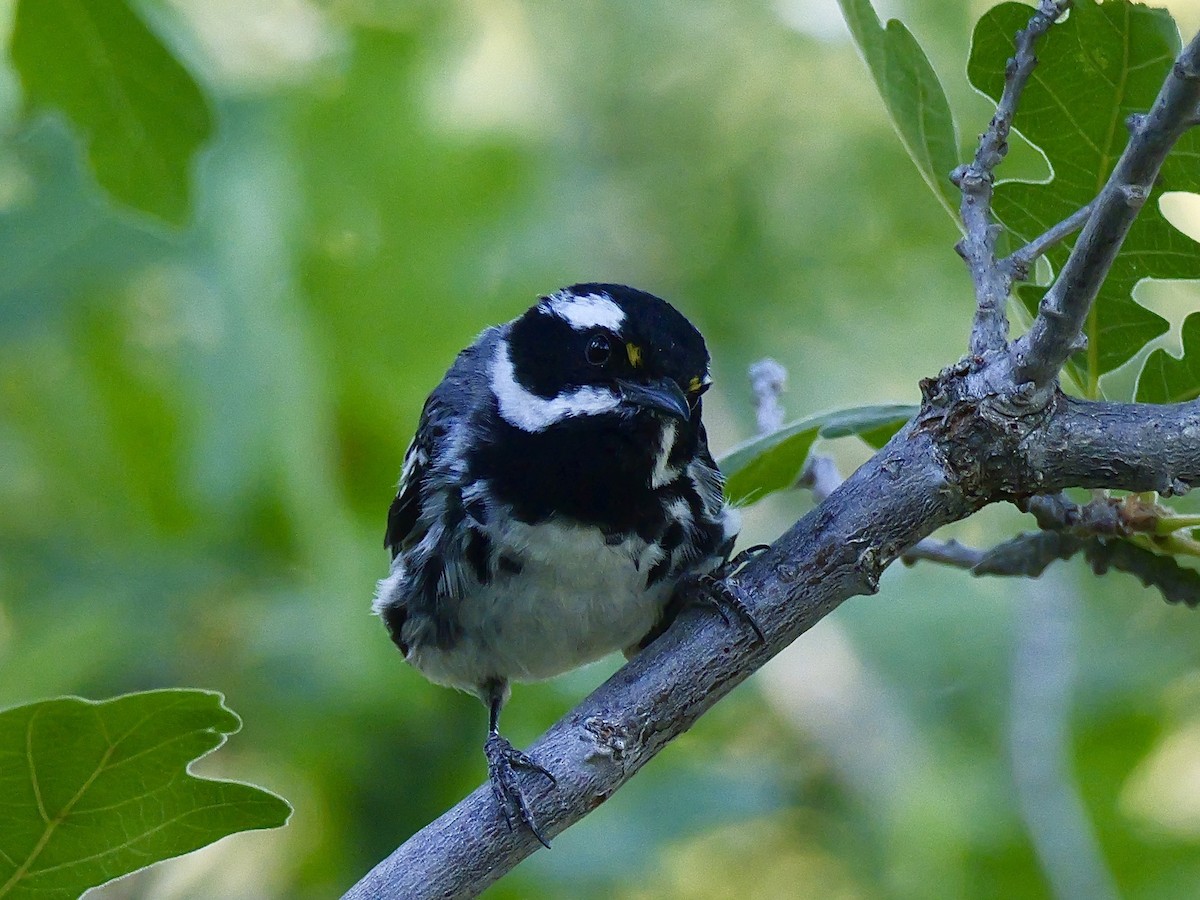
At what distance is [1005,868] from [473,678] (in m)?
2.10

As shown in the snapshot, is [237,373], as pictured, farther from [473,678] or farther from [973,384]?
[973,384]

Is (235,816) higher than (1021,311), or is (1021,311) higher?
(1021,311)

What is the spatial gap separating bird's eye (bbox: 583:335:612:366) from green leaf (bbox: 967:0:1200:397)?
1.00 meters

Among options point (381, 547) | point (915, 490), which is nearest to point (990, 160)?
point (915, 490)

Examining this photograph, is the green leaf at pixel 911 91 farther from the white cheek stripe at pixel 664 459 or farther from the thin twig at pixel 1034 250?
the white cheek stripe at pixel 664 459

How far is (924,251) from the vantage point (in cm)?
628

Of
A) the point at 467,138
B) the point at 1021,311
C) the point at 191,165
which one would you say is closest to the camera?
the point at 1021,311

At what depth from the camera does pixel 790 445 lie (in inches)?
106

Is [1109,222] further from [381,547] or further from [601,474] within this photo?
[381,547]

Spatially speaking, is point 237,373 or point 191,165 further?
point 237,373

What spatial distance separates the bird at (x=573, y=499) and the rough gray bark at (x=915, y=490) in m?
0.62

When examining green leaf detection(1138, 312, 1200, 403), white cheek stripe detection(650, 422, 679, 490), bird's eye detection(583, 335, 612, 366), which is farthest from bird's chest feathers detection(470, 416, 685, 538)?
green leaf detection(1138, 312, 1200, 403)

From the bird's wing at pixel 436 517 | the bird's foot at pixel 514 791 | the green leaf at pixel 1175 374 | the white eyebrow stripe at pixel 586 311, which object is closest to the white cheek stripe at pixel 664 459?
the white eyebrow stripe at pixel 586 311

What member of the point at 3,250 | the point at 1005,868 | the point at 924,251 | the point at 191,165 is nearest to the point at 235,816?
the point at 191,165
